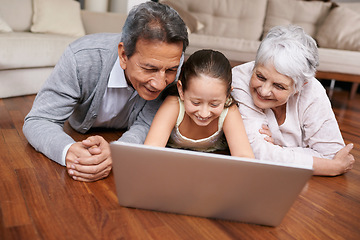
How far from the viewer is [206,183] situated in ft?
2.76

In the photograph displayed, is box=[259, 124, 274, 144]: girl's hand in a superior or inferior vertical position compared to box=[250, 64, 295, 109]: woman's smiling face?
inferior

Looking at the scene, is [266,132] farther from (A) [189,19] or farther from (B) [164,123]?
(A) [189,19]

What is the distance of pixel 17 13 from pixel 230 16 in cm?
221

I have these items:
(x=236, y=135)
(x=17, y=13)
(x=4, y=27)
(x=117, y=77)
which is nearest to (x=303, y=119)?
(x=236, y=135)

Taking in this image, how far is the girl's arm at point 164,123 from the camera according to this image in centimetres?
124

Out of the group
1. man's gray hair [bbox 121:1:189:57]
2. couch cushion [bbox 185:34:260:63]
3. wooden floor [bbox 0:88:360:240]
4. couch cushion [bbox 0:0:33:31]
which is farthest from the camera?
couch cushion [bbox 185:34:260:63]

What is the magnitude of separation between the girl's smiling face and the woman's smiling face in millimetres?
244

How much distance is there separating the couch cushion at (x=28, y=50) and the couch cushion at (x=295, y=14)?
237cm

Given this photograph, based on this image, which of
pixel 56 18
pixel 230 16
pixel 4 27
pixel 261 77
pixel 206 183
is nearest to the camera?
pixel 206 183

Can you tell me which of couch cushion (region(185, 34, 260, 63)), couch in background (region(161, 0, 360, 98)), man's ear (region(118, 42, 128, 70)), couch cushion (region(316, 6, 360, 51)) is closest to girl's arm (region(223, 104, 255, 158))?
man's ear (region(118, 42, 128, 70))

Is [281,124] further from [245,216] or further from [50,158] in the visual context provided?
[50,158]

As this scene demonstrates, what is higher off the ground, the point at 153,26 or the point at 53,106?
the point at 153,26

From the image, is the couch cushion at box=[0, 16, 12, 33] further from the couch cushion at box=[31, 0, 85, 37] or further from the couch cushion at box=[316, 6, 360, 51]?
A: the couch cushion at box=[316, 6, 360, 51]

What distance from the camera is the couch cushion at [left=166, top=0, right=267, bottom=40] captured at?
12.4 ft
